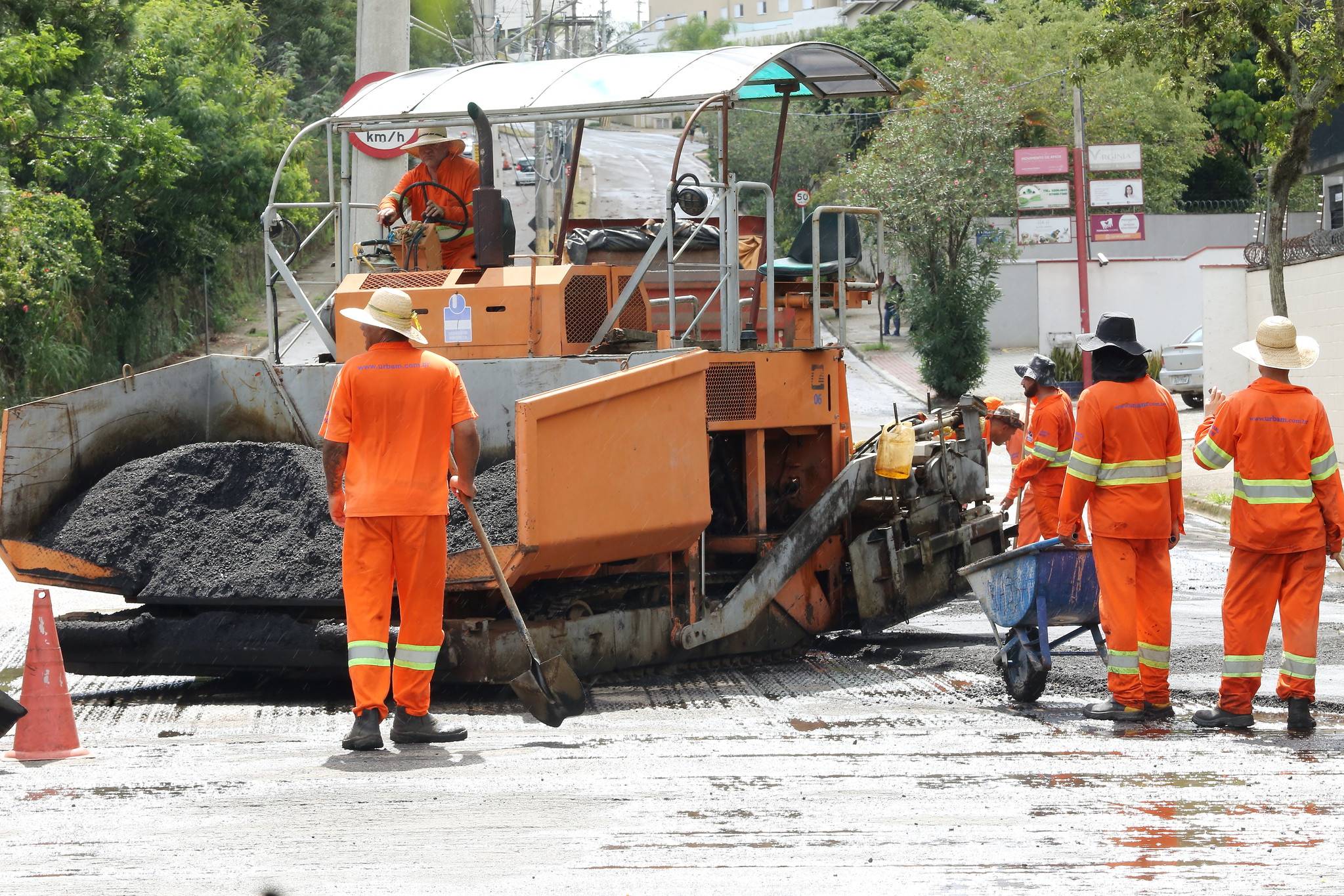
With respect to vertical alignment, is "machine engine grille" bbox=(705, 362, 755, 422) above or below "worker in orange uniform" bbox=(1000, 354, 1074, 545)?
above

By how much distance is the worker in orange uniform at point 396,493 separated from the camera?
5.43m

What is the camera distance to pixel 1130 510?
6.02 metres

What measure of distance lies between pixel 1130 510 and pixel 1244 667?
725 mm

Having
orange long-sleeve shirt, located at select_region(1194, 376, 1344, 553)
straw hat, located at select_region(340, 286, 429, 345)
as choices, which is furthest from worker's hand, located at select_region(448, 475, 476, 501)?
orange long-sleeve shirt, located at select_region(1194, 376, 1344, 553)

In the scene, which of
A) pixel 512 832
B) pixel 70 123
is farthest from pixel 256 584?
pixel 70 123

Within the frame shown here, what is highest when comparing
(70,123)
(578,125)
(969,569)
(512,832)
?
(70,123)

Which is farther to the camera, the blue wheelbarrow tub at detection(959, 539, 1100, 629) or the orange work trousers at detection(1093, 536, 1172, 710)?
Answer: the blue wheelbarrow tub at detection(959, 539, 1100, 629)

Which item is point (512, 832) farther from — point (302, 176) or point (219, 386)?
point (302, 176)

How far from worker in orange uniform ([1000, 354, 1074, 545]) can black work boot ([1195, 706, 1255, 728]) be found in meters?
2.26

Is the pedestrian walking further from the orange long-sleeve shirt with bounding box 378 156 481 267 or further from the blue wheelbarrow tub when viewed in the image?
the blue wheelbarrow tub

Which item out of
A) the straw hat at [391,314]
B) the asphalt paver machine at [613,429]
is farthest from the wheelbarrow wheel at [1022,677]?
the straw hat at [391,314]

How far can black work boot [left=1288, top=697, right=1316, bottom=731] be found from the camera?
18.5 ft

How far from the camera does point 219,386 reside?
738 centimetres

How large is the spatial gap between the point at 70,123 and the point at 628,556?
1356 centimetres
